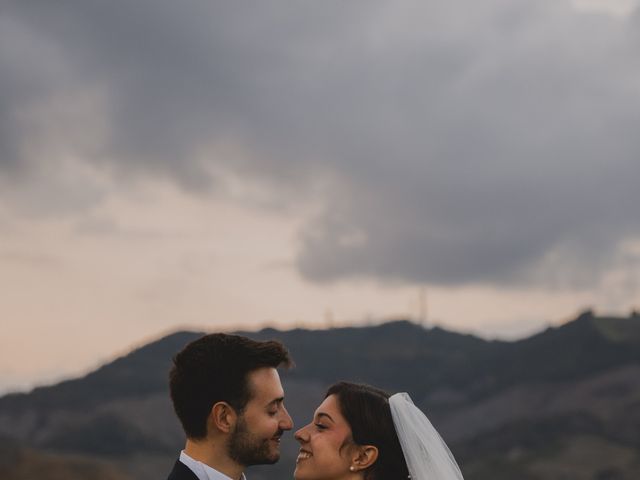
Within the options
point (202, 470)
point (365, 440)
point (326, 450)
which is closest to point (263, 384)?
point (202, 470)

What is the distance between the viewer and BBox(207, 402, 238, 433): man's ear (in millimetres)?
7406

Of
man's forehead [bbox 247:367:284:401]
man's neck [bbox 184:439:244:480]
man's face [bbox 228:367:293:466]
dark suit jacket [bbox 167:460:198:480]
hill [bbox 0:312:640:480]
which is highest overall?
hill [bbox 0:312:640:480]

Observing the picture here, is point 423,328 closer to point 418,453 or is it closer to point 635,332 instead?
point 635,332

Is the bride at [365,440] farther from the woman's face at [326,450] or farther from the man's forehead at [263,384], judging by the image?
the man's forehead at [263,384]

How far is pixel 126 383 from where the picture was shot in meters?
178

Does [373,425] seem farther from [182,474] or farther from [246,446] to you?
[182,474]

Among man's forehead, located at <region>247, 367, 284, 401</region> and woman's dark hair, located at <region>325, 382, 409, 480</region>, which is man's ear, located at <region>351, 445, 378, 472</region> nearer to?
woman's dark hair, located at <region>325, 382, 409, 480</region>

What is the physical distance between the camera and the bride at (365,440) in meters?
8.50

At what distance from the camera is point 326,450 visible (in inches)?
335

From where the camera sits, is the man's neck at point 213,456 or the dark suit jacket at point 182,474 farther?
the man's neck at point 213,456

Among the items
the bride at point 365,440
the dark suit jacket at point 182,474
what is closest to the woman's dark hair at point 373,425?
the bride at point 365,440

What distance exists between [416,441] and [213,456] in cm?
203

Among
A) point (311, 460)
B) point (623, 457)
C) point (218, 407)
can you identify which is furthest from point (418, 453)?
point (623, 457)

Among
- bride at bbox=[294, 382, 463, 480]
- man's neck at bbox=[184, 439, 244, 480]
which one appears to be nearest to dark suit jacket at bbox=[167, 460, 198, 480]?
man's neck at bbox=[184, 439, 244, 480]
